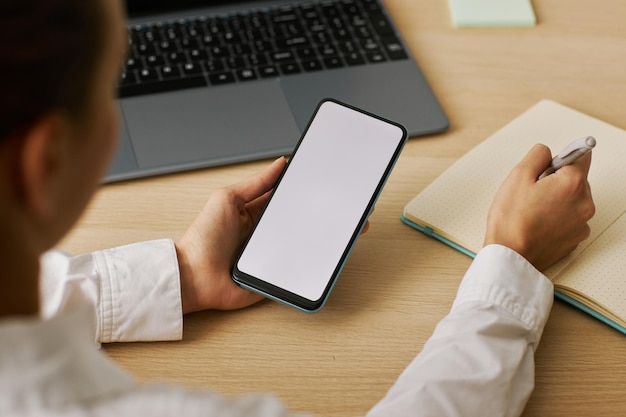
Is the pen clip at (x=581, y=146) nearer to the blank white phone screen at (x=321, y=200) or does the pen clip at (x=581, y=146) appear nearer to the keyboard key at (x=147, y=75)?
the blank white phone screen at (x=321, y=200)

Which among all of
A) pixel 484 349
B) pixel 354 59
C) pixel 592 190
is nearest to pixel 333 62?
pixel 354 59

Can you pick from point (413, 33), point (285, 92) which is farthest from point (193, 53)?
point (413, 33)

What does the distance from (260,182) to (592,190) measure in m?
0.33

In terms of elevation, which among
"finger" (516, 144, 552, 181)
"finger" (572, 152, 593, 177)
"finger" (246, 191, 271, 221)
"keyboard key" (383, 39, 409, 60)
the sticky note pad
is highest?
"finger" (572, 152, 593, 177)

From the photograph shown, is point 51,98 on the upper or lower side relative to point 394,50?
upper

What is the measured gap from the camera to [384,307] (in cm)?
78

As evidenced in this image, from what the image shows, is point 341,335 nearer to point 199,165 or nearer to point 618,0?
point 199,165

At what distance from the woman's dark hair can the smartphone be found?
35 centimetres

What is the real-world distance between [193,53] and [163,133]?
14 centimetres

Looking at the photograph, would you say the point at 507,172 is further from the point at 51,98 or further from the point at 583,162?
the point at 51,98

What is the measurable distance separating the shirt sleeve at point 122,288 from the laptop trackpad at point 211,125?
5.8 inches

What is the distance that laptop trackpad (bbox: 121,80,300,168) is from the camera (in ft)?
3.01

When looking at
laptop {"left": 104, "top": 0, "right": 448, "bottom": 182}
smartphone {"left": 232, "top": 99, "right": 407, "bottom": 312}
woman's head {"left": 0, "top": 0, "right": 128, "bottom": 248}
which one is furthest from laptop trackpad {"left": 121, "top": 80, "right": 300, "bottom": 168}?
woman's head {"left": 0, "top": 0, "right": 128, "bottom": 248}

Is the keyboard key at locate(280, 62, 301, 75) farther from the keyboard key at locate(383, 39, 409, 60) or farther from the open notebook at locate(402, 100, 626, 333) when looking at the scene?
the open notebook at locate(402, 100, 626, 333)
